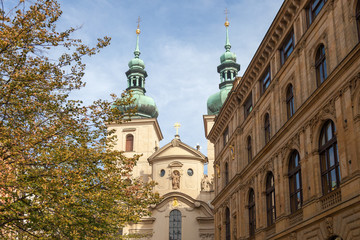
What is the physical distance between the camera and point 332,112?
19.3 m

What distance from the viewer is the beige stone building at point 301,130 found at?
58.5ft

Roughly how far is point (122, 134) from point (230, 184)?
35838mm

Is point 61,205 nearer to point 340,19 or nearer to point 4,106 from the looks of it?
point 4,106

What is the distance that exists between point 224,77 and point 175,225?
29256 mm

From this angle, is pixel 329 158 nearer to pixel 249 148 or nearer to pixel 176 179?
pixel 249 148

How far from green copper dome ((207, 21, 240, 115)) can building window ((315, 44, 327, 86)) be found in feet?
171

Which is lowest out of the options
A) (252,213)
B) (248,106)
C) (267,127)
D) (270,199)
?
(252,213)

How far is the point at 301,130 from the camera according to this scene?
2223cm

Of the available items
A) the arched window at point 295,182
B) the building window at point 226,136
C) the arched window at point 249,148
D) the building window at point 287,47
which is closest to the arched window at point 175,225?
the building window at point 226,136

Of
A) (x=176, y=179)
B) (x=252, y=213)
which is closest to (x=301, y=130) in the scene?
(x=252, y=213)

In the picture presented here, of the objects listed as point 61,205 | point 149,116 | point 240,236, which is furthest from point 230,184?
point 149,116

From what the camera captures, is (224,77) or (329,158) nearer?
(329,158)

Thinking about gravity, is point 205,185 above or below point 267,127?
above

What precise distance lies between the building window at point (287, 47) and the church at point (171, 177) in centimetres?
2794
